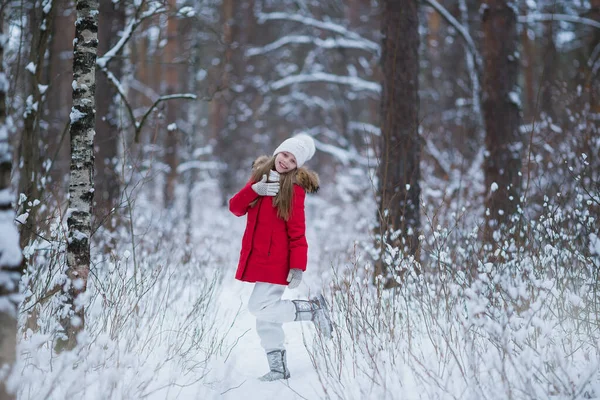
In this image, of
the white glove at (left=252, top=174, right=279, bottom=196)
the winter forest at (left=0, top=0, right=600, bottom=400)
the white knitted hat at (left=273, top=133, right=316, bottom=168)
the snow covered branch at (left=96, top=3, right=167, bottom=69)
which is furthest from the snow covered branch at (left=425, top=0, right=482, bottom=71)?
the white glove at (left=252, top=174, right=279, bottom=196)

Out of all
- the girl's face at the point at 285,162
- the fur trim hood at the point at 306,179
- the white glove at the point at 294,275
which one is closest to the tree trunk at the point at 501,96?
the fur trim hood at the point at 306,179

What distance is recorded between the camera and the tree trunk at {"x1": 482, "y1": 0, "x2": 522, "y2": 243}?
19.6 ft

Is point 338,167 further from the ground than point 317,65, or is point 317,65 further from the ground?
point 317,65

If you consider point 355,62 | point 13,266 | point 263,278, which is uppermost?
point 355,62

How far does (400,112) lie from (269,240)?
2.59 m

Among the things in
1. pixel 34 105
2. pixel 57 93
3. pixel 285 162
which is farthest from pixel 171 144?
pixel 285 162

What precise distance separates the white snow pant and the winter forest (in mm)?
228

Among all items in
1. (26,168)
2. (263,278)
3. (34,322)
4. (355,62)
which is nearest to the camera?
(34,322)

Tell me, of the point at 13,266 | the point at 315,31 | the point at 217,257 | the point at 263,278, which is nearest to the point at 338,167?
the point at 315,31

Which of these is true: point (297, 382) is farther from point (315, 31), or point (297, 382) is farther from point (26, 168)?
point (315, 31)

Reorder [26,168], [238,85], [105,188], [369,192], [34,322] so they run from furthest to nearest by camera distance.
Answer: [238,85] < [369,192] < [105,188] < [26,168] < [34,322]

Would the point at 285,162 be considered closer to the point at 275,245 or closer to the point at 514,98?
the point at 275,245

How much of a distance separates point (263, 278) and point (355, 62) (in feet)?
39.2

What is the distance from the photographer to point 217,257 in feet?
24.2
